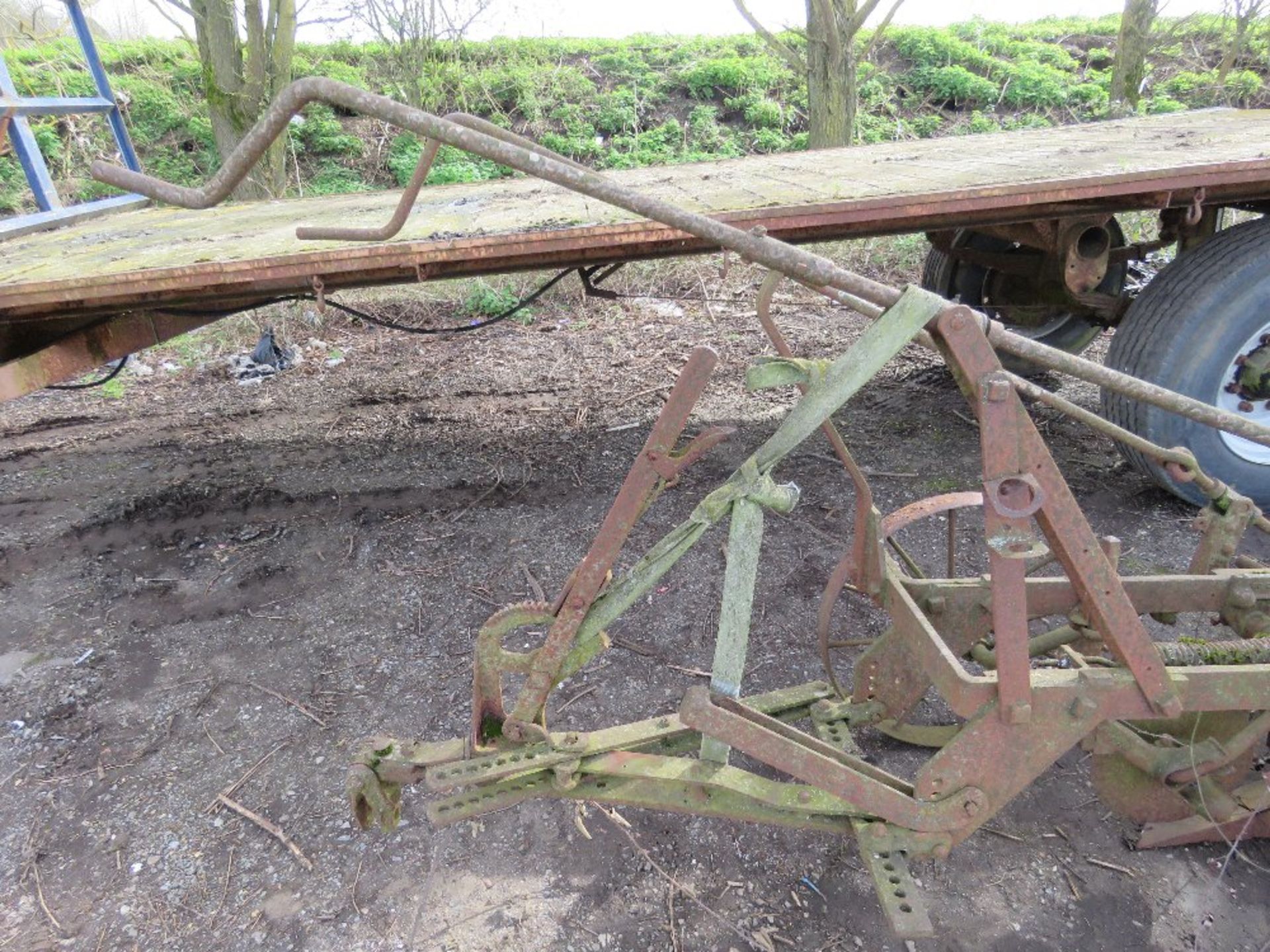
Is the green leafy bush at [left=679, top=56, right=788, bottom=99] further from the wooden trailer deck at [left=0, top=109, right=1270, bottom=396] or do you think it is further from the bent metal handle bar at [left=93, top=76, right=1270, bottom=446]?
the bent metal handle bar at [left=93, top=76, right=1270, bottom=446]

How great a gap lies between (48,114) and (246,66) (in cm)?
448

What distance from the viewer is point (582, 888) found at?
2027 millimetres

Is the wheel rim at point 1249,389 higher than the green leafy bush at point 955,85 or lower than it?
lower

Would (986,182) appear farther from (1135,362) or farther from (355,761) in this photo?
(355,761)

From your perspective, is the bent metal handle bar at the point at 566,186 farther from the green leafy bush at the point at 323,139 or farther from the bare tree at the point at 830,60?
the green leafy bush at the point at 323,139

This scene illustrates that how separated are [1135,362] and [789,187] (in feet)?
5.69

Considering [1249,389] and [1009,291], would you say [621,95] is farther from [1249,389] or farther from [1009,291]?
[1249,389]

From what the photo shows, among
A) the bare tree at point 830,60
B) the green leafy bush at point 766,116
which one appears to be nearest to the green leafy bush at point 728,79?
the green leafy bush at point 766,116

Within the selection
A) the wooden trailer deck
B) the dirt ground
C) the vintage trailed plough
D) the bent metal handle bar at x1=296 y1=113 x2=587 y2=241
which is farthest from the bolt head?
the wooden trailer deck

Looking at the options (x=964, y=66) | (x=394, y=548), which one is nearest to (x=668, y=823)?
(x=394, y=548)

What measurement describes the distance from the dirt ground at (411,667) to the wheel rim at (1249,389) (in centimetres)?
45

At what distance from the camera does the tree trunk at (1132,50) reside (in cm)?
948

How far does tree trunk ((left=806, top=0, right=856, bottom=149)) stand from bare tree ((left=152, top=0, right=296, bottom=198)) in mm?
5522

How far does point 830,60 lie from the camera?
7895 millimetres
